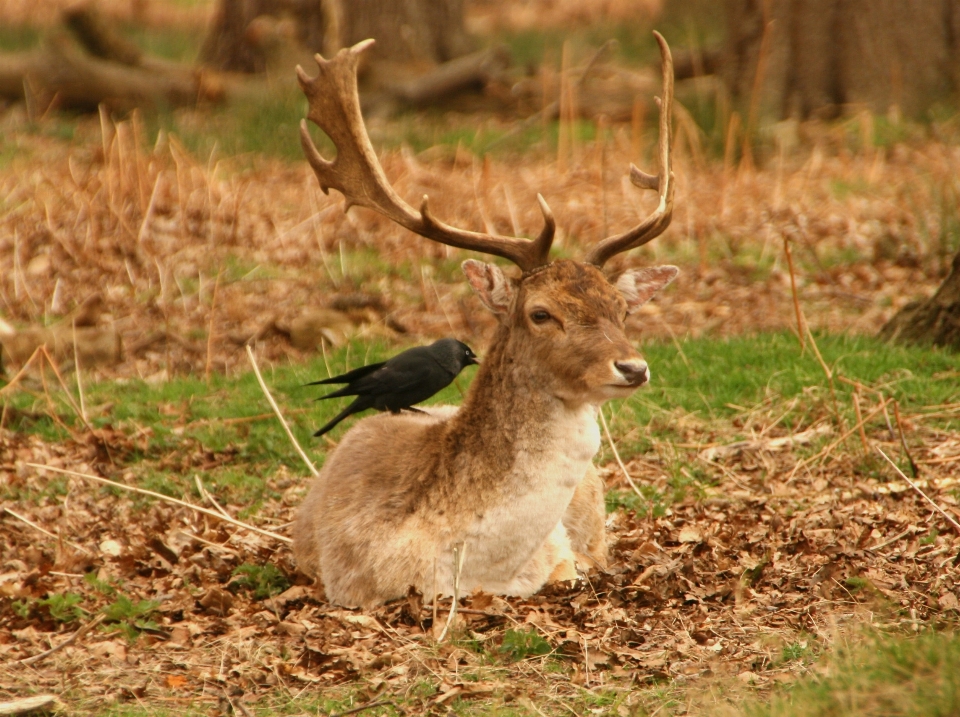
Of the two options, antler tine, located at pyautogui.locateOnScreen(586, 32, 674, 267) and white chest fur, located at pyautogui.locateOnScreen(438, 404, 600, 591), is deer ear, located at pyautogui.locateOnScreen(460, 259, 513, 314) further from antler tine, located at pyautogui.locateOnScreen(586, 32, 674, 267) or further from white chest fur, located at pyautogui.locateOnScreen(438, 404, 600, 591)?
white chest fur, located at pyautogui.locateOnScreen(438, 404, 600, 591)

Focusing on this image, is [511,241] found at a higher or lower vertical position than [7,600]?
higher

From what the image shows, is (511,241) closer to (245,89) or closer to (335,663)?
(335,663)

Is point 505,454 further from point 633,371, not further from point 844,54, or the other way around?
point 844,54

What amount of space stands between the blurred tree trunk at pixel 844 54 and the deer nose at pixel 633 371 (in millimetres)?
10883

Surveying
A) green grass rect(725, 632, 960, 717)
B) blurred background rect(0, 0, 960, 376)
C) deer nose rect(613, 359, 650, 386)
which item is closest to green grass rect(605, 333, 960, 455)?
blurred background rect(0, 0, 960, 376)

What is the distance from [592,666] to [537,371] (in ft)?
4.20

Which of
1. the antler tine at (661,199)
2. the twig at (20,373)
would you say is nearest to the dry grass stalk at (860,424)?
the antler tine at (661,199)

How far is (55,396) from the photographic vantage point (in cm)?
911

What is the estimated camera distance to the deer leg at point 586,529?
6.15 metres

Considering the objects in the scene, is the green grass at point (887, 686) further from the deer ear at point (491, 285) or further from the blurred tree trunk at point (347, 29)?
the blurred tree trunk at point (347, 29)

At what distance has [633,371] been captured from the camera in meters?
5.04

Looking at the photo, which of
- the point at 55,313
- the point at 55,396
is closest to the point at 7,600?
the point at 55,396

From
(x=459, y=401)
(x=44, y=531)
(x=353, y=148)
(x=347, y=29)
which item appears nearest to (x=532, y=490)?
(x=353, y=148)

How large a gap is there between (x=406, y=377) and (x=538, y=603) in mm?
1374
